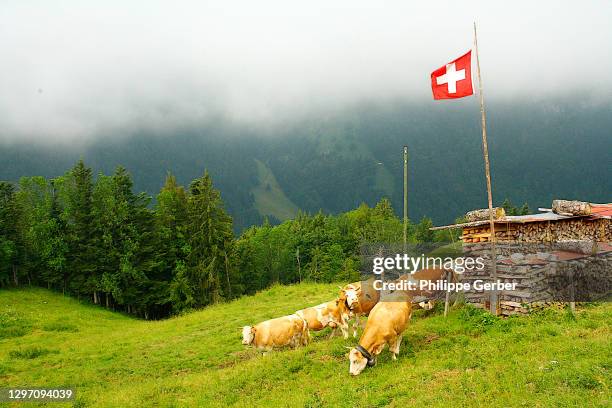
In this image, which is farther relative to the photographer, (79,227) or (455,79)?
(79,227)

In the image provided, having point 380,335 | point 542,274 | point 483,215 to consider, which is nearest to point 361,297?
point 380,335

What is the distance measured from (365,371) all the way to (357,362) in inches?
14.1

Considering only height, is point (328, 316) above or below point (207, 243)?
above

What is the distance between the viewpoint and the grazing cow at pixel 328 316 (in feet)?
55.3

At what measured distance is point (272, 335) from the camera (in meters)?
16.1

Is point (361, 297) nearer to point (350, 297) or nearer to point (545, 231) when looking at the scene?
point (350, 297)

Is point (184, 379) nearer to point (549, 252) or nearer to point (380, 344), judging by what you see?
point (380, 344)

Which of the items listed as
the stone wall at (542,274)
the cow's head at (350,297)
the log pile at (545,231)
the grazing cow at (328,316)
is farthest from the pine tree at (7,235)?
the stone wall at (542,274)

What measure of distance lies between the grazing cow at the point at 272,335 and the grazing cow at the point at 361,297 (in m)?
2.27

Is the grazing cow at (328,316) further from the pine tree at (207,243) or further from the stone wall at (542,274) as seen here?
the pine tree at (207,243)

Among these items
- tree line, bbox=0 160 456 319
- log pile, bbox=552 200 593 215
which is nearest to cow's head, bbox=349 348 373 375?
log pile, bbox=552 200 593 215

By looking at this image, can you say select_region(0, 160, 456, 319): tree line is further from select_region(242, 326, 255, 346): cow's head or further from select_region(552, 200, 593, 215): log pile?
select_region(552, 200, 593, 215): log pile

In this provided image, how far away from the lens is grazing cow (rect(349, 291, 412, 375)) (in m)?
12.0

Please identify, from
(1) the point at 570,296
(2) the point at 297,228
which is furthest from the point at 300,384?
(2) the point at 297,228
